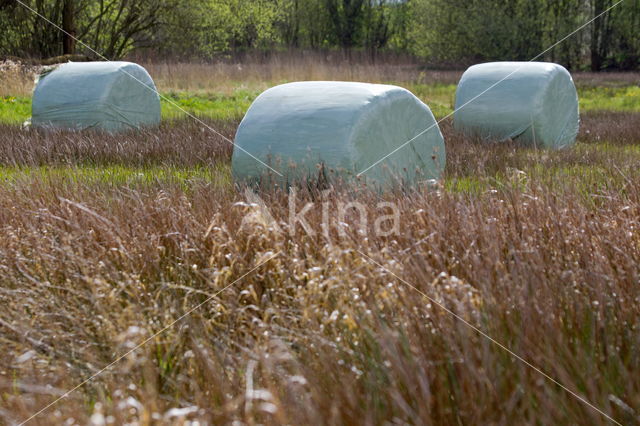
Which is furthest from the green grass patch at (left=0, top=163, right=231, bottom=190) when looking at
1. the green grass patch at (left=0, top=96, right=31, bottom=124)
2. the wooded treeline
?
the wooded treeline

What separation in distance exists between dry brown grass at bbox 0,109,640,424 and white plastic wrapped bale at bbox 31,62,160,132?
4980mm

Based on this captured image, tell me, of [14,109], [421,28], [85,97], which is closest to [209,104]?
[14,109]

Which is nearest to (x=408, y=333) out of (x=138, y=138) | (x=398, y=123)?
(x=398, y=123)

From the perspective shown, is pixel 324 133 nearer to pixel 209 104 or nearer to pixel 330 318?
pixel 330 318

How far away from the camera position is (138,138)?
25.0 ft

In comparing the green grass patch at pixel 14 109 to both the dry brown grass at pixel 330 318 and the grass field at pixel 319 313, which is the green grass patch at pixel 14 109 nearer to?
the grass field at pixel 319 313

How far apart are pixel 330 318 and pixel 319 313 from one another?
0.16 metres

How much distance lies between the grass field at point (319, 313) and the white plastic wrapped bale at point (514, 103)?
4.20 metres

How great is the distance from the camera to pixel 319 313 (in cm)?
221

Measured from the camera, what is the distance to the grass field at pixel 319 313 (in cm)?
176

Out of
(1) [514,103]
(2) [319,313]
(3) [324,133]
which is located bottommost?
(2) [319,313]

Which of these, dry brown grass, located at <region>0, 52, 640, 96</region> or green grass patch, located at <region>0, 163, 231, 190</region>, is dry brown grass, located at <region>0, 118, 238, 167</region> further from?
dry brown grass, located at <region>0, 52, 640, 96</region>

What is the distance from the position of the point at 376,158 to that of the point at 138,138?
12.5 feet

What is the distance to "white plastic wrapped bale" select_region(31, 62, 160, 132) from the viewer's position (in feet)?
27.7
